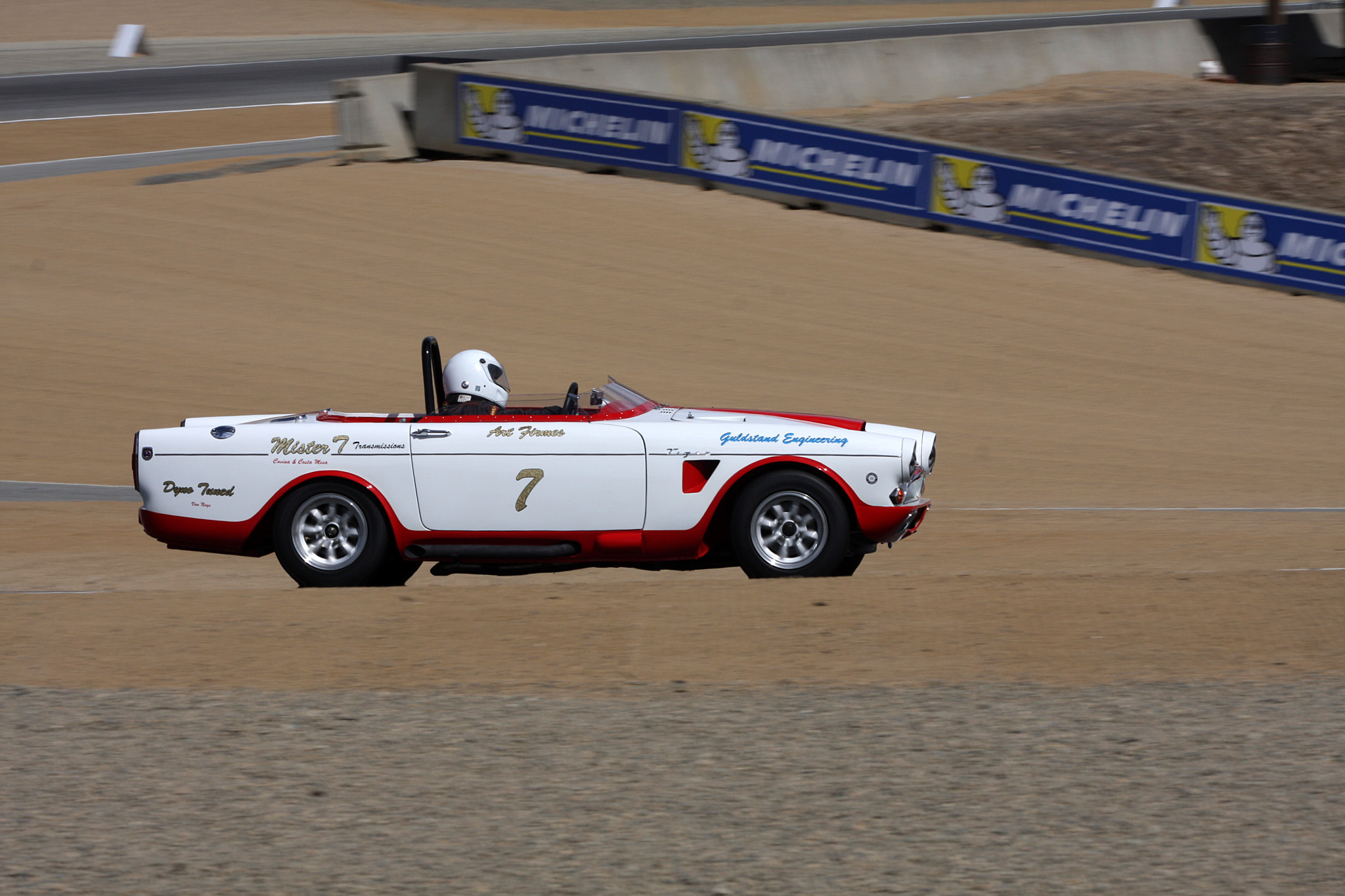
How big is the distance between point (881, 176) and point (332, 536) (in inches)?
541

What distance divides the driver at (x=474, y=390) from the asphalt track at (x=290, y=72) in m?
15.8

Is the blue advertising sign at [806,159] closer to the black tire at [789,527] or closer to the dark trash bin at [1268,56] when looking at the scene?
the black tire at [789,527]

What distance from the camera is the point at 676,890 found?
15.4ft

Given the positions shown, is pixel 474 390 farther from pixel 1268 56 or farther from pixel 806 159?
pixel 1268 56

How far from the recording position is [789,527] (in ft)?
27.0


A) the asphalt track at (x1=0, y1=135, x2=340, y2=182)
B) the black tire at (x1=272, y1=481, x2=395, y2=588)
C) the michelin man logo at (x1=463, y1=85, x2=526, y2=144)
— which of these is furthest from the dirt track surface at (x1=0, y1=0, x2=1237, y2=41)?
the black tire at (x1=272, y1=481, x2=395, y2=588)

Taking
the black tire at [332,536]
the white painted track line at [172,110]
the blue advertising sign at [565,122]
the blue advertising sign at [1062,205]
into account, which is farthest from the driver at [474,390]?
the white painted track line at [172,110]

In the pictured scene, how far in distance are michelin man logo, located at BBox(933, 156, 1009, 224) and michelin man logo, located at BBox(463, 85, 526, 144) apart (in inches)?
243

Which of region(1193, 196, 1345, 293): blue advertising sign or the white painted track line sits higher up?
the white painted track line

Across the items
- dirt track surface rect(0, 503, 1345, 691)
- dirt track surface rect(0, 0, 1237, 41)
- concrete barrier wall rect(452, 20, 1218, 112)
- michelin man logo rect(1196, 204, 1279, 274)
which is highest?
dirt track surface rect(0, 0, 1237, 41)

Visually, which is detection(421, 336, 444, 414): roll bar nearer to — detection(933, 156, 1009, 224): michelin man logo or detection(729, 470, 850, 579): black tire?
detection(729, 470, 850, 579): black tire

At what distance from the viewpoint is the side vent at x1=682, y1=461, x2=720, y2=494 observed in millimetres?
8172

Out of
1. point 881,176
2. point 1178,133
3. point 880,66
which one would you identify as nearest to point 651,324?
point 881,176

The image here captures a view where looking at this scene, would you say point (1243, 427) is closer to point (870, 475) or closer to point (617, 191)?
point (870, 475)
